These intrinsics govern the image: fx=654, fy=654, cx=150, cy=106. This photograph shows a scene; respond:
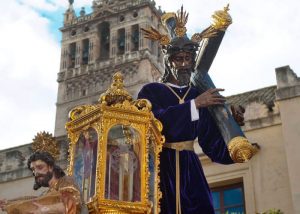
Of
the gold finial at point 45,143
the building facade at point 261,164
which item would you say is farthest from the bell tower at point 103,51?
the gold finial at point 45,143

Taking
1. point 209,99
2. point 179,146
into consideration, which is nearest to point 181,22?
point 209,99

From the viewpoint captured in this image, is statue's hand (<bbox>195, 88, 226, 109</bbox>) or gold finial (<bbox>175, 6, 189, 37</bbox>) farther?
gold finial (<bbox>175, 6, 189, 37</bbox>)

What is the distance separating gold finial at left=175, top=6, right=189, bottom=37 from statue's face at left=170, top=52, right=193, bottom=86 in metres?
0.29

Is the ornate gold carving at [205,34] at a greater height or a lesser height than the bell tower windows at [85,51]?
lesser

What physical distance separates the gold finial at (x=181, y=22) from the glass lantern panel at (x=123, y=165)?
1.56 meters

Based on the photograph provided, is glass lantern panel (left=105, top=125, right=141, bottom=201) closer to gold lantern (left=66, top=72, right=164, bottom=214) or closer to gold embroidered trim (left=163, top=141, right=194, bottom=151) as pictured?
gold lantern (left=66, top=72, right=164, bottom=214)

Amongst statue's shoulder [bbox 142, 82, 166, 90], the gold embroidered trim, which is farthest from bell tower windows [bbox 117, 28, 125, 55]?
the gold embroidered trim

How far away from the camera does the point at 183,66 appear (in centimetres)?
711

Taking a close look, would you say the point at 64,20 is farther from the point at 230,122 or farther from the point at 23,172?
the point at 230,122

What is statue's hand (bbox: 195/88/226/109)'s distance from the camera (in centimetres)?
661

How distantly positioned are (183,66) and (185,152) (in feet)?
3.21

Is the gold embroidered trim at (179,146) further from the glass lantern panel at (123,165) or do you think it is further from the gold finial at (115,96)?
the gold finial at (115,96)

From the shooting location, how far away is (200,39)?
7.30 m

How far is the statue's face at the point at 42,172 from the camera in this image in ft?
19.6
